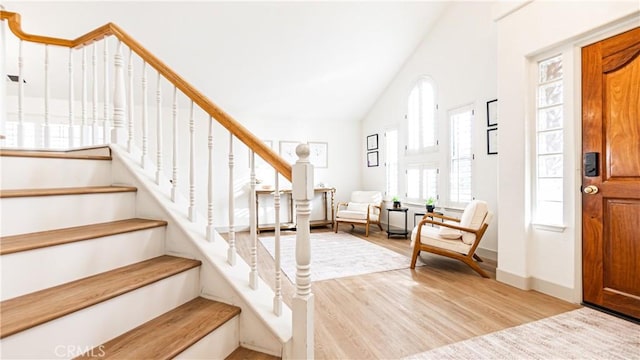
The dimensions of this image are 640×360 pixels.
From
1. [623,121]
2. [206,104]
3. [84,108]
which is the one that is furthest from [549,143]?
[84,108]

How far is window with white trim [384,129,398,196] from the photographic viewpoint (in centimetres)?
607

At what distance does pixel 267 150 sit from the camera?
1.55 metres

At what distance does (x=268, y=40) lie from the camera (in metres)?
4.65

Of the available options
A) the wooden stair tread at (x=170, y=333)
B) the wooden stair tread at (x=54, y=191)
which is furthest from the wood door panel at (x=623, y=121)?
the wooden stair tread at (x=54, y=191)

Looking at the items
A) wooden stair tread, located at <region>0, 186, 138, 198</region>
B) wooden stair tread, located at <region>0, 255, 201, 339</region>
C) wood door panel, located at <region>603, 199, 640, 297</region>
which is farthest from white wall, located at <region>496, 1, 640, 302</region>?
wooden stair tread, located at <region>0, 186, 138, 198</region>

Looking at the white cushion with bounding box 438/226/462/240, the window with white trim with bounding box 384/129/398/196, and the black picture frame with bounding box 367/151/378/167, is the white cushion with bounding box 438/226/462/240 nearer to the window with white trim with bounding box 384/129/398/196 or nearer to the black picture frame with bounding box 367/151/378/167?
the window with white trim with bounding box 384/129/398/196

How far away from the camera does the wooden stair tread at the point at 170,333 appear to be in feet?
3.71

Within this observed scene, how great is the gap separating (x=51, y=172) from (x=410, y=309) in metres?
2.70

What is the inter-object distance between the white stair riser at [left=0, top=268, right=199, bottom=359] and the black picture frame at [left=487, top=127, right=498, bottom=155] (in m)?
3.95

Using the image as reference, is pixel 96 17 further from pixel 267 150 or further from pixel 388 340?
pixel 388 340

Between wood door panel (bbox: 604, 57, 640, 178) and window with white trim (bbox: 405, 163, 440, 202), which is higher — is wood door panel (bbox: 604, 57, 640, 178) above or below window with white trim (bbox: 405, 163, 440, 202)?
above

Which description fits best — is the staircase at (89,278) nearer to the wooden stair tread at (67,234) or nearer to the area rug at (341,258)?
the wooden stair tread at (67,234)

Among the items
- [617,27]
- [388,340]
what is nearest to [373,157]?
[617,27]

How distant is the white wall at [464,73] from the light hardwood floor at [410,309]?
1344 mm
